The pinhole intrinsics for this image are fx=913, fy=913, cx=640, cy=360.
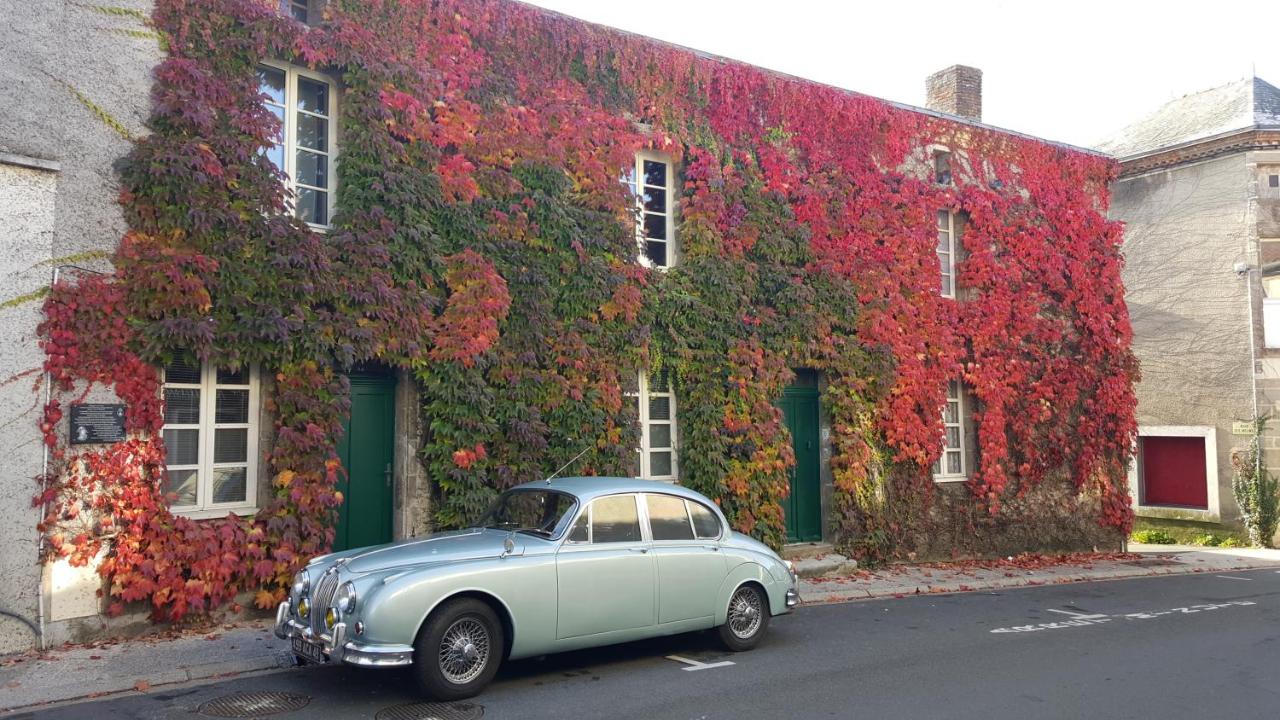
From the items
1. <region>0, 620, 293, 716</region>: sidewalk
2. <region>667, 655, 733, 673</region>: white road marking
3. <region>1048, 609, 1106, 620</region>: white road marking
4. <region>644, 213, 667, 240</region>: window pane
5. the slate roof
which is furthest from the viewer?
the slate roof

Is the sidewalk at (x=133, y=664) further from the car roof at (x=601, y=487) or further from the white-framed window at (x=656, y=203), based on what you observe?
the white-framed window at (x=656, y=203)

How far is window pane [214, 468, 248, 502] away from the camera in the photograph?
9125 mm

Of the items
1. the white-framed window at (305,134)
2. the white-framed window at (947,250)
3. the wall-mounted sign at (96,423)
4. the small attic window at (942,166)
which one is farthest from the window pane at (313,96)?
the white-framed window at (947,250)

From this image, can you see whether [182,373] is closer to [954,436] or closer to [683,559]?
[683,559]

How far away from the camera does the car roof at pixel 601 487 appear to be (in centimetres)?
728

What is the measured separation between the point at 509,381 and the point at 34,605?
4937mm

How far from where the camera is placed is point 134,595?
8195 mm

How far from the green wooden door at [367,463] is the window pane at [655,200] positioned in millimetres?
4494

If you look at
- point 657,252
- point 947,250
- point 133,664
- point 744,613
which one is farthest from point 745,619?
point 947,250

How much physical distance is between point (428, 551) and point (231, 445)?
382 centimetres

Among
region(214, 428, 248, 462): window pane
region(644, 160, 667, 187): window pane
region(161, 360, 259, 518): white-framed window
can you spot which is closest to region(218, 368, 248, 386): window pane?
region(161, 360, 259, 518): white-framed window

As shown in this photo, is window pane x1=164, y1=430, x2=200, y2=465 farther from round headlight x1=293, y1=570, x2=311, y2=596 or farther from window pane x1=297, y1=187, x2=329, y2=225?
round headlight x1=293, y1=570, x2=311, y2=596

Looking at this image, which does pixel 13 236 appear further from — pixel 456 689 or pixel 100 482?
pixel 456 689

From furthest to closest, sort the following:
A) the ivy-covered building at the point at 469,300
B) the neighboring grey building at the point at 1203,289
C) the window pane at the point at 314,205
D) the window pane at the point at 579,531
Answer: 1. the neighboring grey building at the point at 1203,289
2. the window pane at the point at 314,205
3. the ivy-covered building at the point at 469,300
4. the window pane at the point at 579,531
